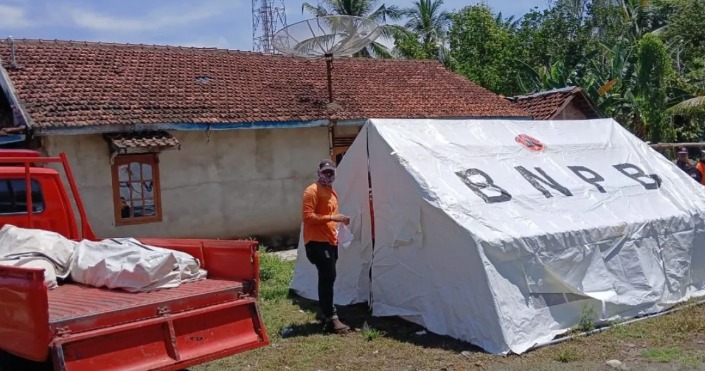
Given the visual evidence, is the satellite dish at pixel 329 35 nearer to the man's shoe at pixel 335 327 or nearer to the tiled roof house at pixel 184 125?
the tiled roof house at pixel 184 125

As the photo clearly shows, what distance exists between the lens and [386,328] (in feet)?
24.6

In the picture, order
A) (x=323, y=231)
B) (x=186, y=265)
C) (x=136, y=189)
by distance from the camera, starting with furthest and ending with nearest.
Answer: (x=136, y=189)
(x=323, y=231)
(x=186, y=265)

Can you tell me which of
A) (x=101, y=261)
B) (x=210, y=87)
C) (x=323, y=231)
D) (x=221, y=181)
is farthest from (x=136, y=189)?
(x=101, y=261)

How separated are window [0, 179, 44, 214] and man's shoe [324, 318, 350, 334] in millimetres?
3027

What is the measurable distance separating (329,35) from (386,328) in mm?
7873

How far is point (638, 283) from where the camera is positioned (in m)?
7.78

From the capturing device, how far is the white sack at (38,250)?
227 inches

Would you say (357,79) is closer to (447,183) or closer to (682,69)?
(447,183)

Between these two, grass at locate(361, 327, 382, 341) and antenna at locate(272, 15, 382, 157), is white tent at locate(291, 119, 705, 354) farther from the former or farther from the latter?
antenna at locate(272, 15, 382, 157)

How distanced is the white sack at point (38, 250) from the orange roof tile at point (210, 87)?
6277 millimetres

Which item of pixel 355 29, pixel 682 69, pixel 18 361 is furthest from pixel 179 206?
pixel 682 69

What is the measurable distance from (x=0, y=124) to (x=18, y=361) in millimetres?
9471

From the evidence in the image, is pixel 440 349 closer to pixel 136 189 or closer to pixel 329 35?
pixel 136 189

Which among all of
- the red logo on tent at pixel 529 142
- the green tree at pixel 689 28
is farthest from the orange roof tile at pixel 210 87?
the green tree at pixel 689 28
